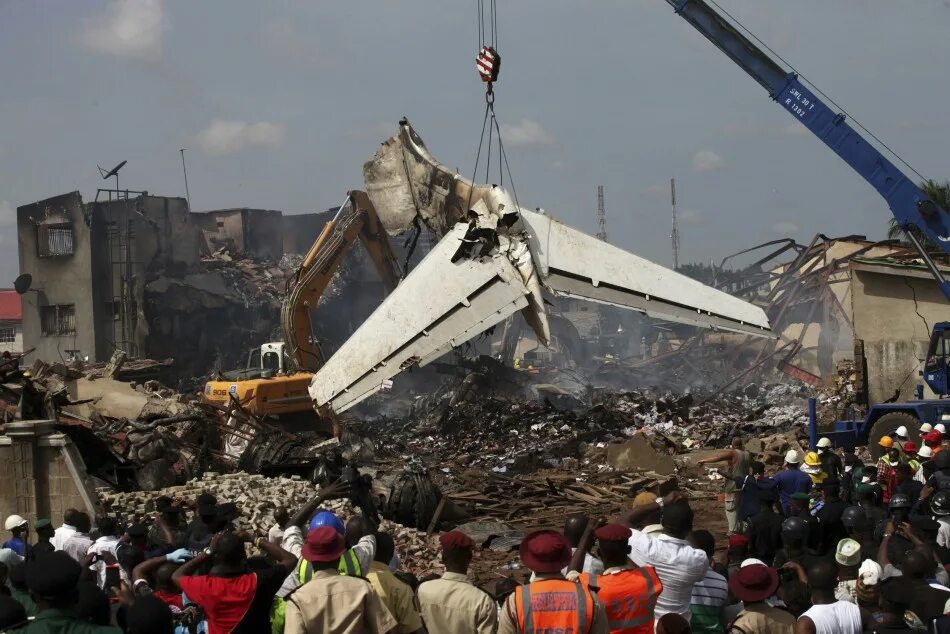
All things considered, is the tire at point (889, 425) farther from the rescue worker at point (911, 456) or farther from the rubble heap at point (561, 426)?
the rescue worker at point (911, 456)

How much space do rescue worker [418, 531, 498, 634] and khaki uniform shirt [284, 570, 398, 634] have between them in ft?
0.78

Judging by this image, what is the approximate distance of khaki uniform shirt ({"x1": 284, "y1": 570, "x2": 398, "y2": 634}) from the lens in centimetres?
455

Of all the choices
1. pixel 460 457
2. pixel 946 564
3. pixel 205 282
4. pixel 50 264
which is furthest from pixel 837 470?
pixel 50 264

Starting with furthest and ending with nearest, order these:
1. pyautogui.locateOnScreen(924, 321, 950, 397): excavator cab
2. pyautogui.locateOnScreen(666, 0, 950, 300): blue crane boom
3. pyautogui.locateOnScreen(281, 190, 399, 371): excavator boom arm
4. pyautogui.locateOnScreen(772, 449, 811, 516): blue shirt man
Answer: pyautogui.locateOnScreen(281, 190, 399, 371): excavator boom arm
pyautogui.locateOnScreen(666, 0, 950, 300): blue crane boom
pyautogui.locateOnScreen(924, 321, 950, 397): excavator cab
pyautogui.locateOnScreen(772, 449, 811, 516): blue shirt man

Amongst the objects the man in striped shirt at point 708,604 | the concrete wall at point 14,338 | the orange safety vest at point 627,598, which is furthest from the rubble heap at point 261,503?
the concrete wall at point 14,338

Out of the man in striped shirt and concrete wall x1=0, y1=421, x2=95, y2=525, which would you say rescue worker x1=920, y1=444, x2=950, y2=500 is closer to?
the man in striped shirt

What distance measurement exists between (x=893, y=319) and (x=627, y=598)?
20.7m

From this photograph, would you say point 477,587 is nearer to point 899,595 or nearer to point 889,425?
point 899,595

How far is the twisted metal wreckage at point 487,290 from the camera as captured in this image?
13133 mm

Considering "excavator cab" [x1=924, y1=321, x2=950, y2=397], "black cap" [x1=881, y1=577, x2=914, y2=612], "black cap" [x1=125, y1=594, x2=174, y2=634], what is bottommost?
"black cap" [x1=881, y1=577, x2=914, y2=612]

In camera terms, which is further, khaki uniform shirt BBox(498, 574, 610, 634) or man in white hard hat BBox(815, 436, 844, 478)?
man in white hard hat BBox(815, 436, 844, 478)

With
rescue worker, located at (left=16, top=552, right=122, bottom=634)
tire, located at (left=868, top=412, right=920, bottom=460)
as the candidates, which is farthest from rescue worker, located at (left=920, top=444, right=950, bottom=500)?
tire, located at (left=868, top=412, right=920, bottom=460)

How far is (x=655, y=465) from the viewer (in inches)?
720

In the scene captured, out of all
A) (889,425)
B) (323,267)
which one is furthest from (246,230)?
(889,425)
